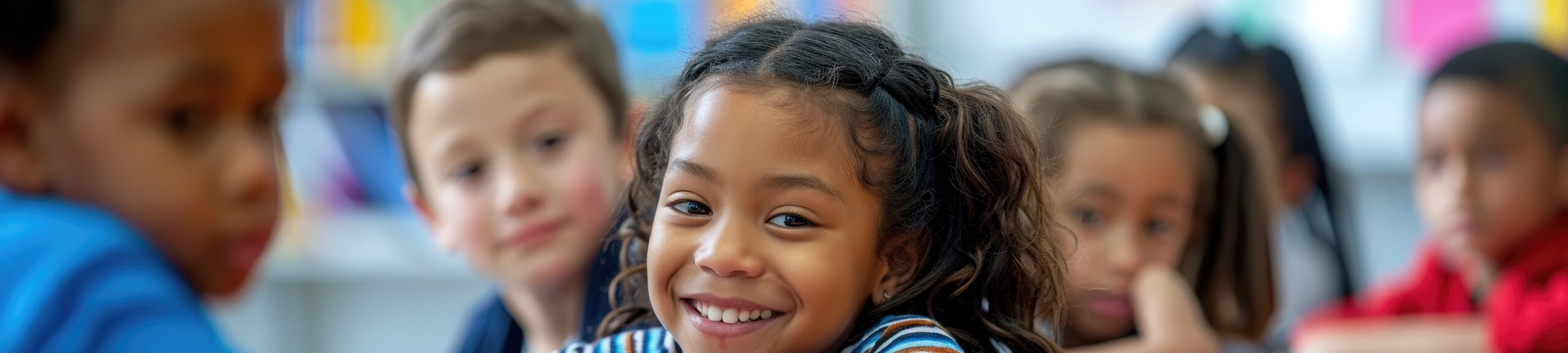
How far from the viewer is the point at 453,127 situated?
46.2 inches

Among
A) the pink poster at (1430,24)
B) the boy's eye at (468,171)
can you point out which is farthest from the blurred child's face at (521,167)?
the pink poster at (1430,24)

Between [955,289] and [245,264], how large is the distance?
1.47 ft

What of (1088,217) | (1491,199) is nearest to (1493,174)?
(1491,199)

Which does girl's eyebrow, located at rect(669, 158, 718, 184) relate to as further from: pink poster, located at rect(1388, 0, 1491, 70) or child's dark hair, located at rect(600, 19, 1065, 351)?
pink poster, located at rect(1388, 0, 1491, 70)

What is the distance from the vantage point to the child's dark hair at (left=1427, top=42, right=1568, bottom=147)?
1541 mm

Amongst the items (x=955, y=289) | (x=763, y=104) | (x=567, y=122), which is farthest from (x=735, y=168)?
(x=567, y=122)

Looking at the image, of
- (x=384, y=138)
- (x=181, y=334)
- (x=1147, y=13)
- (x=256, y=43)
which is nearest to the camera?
(x=181, y=334)

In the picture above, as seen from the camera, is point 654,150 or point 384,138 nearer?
point 654,150

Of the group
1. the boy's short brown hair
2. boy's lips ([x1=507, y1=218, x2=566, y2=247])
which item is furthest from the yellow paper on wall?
boy's lips ([x1=507, y1=218, x2=566, y2=247])

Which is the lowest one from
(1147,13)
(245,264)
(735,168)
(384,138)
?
(384,138)

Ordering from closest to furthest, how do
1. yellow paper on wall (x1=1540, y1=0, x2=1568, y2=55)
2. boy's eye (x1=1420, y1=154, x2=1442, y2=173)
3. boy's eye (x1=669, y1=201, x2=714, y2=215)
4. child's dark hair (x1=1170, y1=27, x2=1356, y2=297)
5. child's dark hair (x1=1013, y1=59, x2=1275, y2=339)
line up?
boy's eye (x1=669, y1=201, x2=714, y2=215) < child's dark hair (x1=1013, y1=59, x2=1275, y2=339) < boy's eye (x1=1420, y1=154, x2=1442, y2=173) < child's dark hair (x1=1170, y1=27, x2=1356, y2=297) < yellow paper on wall (x1=1540, y1=0, x2=1568, y2=55)

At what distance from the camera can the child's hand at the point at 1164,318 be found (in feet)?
3.81

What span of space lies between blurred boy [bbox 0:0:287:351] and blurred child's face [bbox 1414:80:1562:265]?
4.27 ft

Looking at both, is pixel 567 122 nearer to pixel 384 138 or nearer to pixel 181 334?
pixel 181 334
